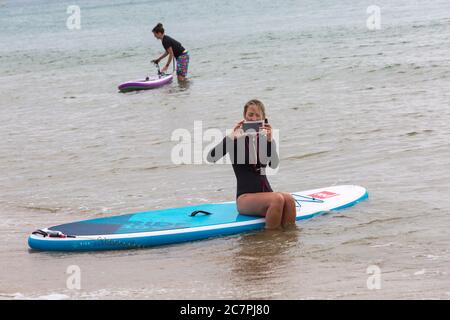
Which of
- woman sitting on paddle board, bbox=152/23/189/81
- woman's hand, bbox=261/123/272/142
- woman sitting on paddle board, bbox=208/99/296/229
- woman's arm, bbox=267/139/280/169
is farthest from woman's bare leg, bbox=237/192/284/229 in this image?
woman sitting on paddle board, bbox=152/23/189/81

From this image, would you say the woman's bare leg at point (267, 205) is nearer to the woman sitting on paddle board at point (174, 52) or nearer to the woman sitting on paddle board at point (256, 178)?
the woman sitting on paddle board at point (256, 178)

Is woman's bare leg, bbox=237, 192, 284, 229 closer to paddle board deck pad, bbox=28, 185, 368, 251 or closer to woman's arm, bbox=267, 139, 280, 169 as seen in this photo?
paddle board deck pad, bbox=28, 185, 368, 251

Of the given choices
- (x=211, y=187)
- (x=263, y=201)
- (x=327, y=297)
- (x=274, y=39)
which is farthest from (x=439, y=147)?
(x=274, y=39)

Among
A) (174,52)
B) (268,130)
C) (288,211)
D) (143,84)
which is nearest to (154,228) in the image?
(288,211)

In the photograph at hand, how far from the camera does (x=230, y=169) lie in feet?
36.3

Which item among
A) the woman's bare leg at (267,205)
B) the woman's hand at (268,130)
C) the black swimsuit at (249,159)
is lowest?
the woman's bare leg at (267,205)

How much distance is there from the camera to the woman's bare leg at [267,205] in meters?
7.73

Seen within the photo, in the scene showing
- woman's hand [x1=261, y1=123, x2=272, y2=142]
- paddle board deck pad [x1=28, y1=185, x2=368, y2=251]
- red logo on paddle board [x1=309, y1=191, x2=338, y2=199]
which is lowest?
paddle board deck pad [x1=28, y1=185, x2=368, y2=251]

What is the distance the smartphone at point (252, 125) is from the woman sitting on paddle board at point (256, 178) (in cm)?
3

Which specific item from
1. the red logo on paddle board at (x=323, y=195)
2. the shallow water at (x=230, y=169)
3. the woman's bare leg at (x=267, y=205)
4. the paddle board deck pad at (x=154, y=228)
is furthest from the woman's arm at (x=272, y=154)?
the red logo on paddle board at (x=323, y=195)

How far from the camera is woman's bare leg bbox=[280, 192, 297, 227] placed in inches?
308

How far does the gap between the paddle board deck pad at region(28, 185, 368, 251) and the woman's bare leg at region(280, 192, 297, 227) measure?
23 centimetres
